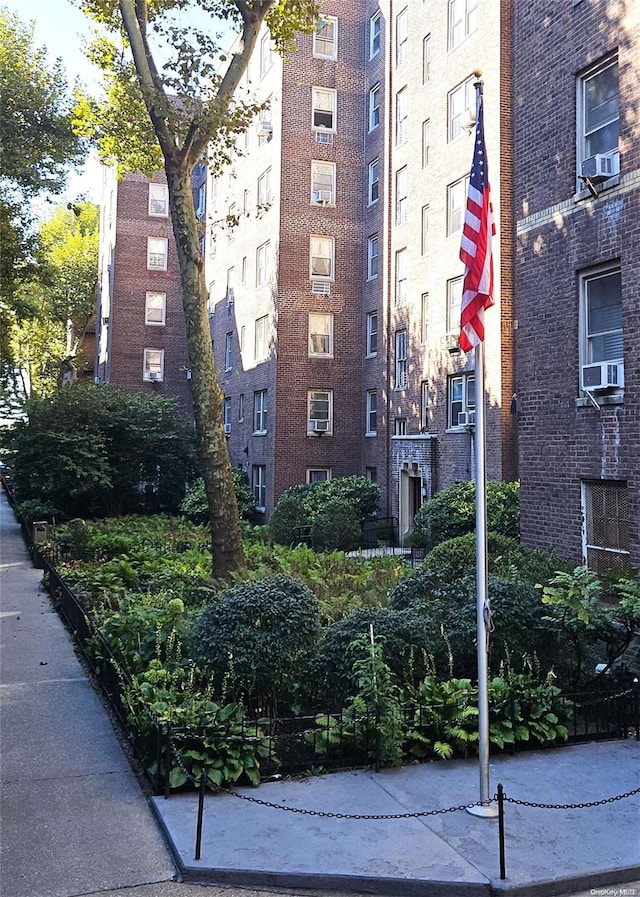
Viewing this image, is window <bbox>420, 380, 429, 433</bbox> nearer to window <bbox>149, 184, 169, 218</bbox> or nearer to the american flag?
the american flag

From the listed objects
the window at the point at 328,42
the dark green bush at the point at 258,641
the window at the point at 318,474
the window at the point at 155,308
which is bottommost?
the dark green bush at the point at 258,641

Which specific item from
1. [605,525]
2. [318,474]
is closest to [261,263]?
[318,474]

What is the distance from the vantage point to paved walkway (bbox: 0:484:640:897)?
17.1 ft

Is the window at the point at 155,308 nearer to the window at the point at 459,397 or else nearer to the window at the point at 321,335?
the window at the point at 321,335

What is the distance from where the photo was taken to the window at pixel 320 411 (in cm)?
2917

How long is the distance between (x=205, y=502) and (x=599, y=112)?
784 inches

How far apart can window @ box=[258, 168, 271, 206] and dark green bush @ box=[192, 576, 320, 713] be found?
2529 cm

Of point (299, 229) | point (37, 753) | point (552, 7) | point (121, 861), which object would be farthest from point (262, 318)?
point (121, 861)

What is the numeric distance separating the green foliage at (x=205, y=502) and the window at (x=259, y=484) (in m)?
0.27

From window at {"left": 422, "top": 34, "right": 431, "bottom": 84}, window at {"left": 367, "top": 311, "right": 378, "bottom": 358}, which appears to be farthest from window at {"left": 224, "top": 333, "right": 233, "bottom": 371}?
window at {"left": 422, "top": 34, "right": 431, "bottom": 84}

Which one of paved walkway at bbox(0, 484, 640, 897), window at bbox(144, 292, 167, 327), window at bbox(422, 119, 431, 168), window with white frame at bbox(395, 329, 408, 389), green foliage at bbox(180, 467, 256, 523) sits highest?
window at bbox(422, 119, 431, 168)

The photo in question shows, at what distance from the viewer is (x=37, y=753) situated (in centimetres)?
764

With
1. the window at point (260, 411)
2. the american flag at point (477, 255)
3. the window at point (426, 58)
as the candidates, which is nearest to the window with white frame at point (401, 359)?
the window at point (260, 411)

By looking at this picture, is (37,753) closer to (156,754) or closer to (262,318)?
(156,754)
